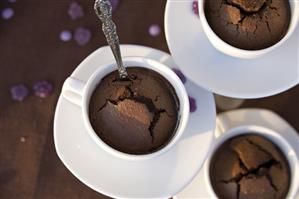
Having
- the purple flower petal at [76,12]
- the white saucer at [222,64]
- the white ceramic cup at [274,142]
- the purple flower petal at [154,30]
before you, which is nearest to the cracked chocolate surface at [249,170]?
the white ceramic cup at [274,142]

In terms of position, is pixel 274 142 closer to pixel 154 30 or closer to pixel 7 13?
pixel 154 30

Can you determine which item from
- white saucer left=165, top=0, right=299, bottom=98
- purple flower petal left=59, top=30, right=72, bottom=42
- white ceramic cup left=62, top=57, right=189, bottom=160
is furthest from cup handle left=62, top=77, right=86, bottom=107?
purple flower petal left=59, top=30, right=72, bottom=42

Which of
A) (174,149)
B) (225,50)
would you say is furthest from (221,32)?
(174,149)

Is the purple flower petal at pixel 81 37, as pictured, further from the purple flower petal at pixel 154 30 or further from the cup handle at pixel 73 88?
the cup handle at pixel 73 88

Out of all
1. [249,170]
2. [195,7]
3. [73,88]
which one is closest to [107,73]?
[73,88]

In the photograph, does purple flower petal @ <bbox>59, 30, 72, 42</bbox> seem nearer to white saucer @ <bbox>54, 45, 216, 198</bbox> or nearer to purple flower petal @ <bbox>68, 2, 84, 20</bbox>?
purple flower petal @ <bbox>68, 2, 84, 20</bbox>

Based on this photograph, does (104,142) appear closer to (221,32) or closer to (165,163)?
(165,163)
